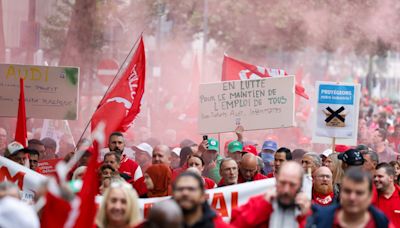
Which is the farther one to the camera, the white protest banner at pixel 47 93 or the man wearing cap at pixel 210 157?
the white protest banner at pixel 47 93

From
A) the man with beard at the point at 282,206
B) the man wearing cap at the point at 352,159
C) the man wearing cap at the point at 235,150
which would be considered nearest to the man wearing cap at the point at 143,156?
the man wearing cap at the point at 235,150

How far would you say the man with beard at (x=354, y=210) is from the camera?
27.0 ft

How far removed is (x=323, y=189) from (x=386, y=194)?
0.54 meters

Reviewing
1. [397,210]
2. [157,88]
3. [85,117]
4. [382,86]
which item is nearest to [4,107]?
[397,210]

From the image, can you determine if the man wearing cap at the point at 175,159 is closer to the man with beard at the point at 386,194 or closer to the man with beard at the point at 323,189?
the man with beard at the point at 323,189

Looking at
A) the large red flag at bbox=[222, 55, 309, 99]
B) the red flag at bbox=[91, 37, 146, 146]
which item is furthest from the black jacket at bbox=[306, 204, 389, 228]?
the large red flag at bbox=[222, 55, 309, 99]

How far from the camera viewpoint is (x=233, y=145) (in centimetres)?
1491

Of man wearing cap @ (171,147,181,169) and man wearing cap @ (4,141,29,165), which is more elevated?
man wearing cap @ (4,141,29,165)

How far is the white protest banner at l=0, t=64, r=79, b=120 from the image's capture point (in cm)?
1630

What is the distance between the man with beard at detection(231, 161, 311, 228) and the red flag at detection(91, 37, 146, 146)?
19.6 ft

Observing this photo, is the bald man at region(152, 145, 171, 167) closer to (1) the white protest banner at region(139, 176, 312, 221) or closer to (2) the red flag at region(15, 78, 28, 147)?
(1) the white protest banner at region(139, 176, 312, 221)

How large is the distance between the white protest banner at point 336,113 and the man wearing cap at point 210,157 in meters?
1.76

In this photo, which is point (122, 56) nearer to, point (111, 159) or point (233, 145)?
point (233, 145)

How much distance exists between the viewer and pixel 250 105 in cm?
1561
